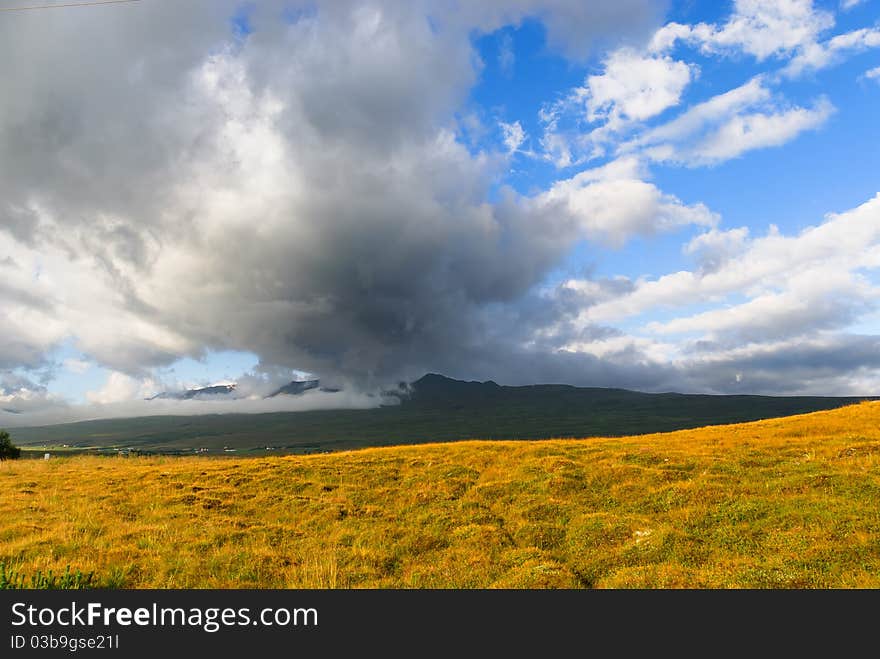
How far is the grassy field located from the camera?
15.3 metres

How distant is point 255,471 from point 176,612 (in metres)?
23.6

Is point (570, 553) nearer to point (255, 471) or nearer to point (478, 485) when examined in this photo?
point (478, 485)

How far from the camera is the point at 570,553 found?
17.3m

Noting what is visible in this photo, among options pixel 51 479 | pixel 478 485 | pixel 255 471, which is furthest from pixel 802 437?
pixel 51 479

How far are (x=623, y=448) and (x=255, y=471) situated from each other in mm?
24597

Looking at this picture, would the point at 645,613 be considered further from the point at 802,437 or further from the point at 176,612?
the point at 802,437

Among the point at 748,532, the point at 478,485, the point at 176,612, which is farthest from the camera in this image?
the point at 478,485

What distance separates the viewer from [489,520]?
21.5m

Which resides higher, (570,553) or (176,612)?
(176,612)

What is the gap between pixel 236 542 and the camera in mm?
19234

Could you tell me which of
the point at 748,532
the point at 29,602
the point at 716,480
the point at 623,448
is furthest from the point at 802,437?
the point at 29,602

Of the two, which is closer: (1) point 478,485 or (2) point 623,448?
(1) point 478,485

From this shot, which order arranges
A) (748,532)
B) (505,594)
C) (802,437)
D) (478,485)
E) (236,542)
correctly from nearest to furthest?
(505,594) → (748,532) → (236,542) → (478,485) → (802,437)

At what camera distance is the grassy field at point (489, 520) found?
15297mm
